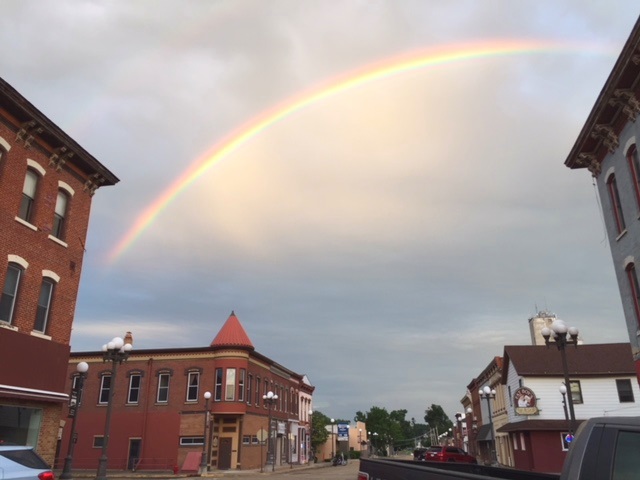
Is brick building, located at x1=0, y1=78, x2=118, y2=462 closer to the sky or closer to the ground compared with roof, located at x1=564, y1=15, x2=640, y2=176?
closer to the ground

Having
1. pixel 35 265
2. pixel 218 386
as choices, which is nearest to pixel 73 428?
pixel 35 265

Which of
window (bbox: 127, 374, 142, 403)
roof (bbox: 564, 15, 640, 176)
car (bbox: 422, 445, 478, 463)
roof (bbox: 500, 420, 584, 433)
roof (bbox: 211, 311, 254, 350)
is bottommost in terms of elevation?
car (bbox: 422, 445, 478, 463)

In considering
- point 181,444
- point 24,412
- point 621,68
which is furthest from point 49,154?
point 181,444

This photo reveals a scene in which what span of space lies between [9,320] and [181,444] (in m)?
27.1

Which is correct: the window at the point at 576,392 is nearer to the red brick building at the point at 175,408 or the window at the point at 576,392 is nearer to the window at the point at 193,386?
the red brick building at the point at 175,408

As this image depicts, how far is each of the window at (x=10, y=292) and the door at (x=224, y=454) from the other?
28734 millimetres

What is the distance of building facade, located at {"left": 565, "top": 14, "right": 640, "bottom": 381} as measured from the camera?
54.3ft

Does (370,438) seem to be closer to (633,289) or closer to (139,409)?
(139,409)

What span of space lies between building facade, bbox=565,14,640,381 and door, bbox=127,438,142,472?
36.4 metres

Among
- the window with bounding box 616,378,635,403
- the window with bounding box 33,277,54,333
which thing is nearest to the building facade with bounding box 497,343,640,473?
the window with bounding box 616,378,635,403

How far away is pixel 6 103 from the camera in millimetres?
17906

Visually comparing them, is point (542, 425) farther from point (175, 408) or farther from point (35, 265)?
point (35, 265)

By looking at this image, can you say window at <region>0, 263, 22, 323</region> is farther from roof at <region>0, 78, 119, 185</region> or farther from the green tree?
the green tree

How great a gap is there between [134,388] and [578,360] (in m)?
34.7
